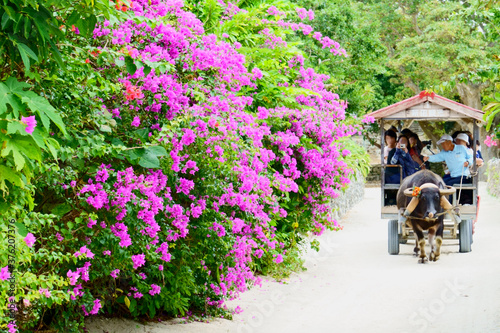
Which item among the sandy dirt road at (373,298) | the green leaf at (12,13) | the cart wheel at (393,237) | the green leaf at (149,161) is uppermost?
the green leaf at (12,13)

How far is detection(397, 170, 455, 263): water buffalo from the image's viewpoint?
11.0 meters

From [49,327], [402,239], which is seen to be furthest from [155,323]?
[402,239]

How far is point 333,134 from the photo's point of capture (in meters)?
9.20

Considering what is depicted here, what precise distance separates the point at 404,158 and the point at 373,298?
4.73 m

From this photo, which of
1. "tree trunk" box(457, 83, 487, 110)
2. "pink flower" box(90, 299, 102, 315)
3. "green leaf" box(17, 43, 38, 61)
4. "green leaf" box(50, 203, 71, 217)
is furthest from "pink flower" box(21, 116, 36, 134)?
"tree trunk" box(457, 83, 487, 110)

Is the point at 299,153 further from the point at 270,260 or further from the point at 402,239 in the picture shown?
the point at 402,239

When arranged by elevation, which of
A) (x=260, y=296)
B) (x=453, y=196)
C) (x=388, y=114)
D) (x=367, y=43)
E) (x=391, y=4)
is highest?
(x=391, y=4)

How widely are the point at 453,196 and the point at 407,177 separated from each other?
103 centimetres

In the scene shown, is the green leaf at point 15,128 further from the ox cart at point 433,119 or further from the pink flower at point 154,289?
the ox cart at point 433,119

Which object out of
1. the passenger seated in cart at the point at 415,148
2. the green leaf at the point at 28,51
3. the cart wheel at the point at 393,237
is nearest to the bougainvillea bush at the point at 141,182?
the green leaf at the point at 28,51

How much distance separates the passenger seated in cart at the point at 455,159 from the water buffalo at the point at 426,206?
0.90 metres

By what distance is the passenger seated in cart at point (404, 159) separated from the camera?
12445mm

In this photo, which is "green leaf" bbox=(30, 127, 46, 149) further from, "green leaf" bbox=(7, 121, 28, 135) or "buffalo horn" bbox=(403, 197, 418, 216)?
"buffalo horn" bbox=(403, 197, 418, 216)

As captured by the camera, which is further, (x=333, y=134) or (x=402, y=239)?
(x=402, y=239)
